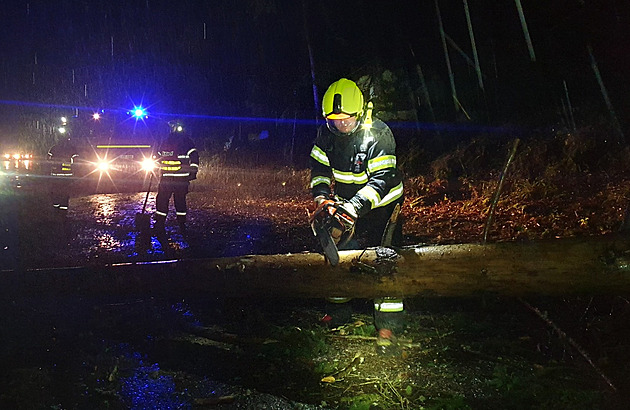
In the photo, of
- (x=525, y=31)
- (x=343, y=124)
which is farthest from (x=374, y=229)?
(x=525, y=31)

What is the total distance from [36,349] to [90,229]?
17.2 ft

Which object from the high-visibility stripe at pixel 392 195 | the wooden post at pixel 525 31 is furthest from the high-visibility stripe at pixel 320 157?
the wooden post at pixel 525 31

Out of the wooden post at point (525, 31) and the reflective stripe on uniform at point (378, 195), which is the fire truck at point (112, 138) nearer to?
the wooden post at point (525, 31)

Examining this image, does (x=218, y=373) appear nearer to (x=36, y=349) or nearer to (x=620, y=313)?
Result: (x=36, y=349)

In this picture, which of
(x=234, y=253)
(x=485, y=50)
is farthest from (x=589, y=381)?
(x=485, y=50)

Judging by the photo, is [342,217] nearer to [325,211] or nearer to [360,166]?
[325,211]

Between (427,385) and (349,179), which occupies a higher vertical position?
(349,179)

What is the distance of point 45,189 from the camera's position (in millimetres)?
13023

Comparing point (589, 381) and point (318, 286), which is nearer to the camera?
point (589, 381)

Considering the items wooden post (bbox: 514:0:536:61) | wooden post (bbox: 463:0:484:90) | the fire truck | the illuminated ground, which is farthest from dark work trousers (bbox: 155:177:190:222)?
wooden post (bbox: 463:0:484:90)

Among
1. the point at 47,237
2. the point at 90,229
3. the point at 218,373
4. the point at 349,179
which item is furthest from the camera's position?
the point at 90,229

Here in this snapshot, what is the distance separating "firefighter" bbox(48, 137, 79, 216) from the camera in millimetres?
9422

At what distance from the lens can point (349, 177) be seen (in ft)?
12.3

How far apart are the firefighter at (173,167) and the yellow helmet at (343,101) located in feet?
14.8
